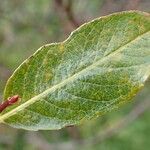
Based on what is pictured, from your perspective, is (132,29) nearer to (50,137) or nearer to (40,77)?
(40,77)

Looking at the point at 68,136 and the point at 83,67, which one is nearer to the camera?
the point at 83,67

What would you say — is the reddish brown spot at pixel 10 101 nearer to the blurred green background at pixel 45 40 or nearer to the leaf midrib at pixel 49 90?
the leaf midrib at pixel 49 90

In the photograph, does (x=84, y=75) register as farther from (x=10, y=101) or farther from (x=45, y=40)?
(x=45, y=40)

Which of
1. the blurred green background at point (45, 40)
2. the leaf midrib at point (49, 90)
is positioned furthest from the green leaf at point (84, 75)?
the blurred green background at point (45, 40)

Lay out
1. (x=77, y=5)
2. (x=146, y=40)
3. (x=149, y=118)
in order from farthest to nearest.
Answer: (x=149, y=118)
(x=77, y=5)
(x=146, y=40)

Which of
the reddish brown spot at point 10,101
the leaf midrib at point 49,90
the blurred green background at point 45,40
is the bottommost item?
the reddish brown spot at point 10,101

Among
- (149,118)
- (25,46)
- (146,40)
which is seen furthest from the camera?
(149,118)

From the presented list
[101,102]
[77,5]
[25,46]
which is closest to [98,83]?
[101,102]

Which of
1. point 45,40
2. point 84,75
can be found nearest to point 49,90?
point 84,75

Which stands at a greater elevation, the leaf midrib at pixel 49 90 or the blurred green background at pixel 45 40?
the blurred green background at pixel 45 40
